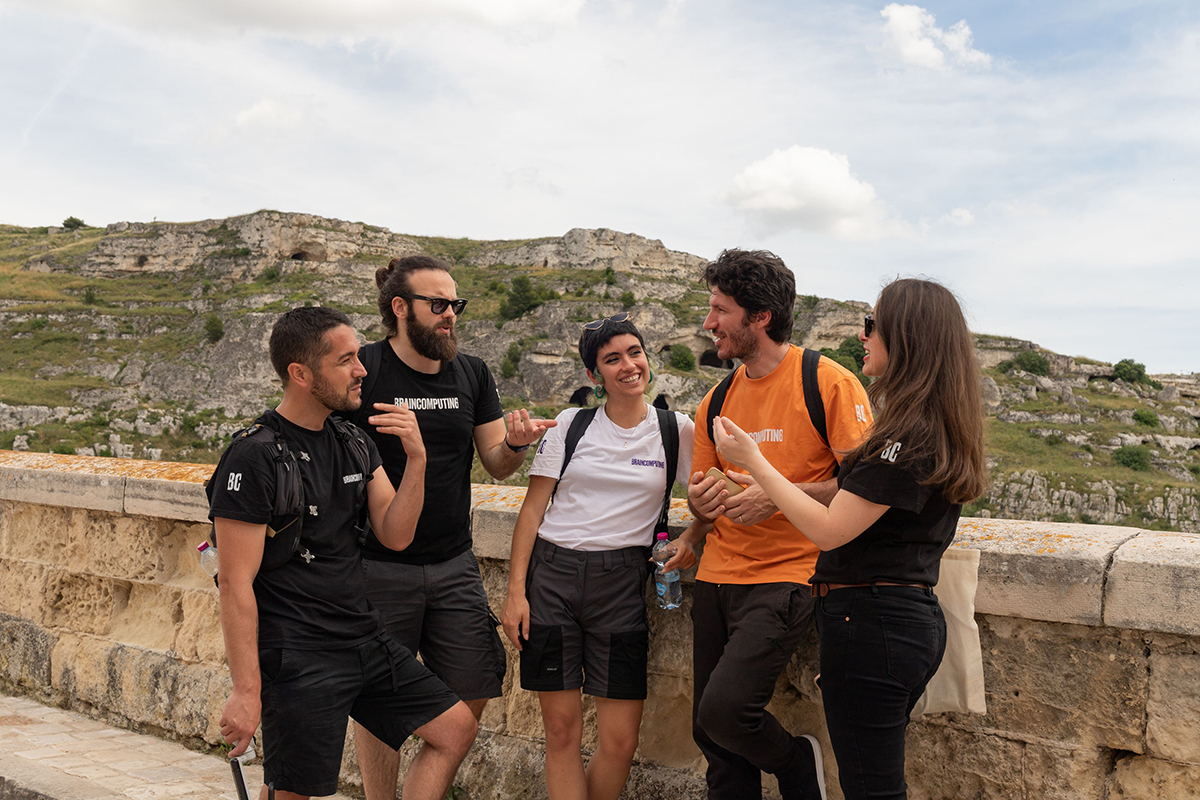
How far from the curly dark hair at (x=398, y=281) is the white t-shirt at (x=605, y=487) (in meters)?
0.70

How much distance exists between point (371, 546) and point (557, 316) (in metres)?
76.5

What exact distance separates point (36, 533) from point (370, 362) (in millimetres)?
3255

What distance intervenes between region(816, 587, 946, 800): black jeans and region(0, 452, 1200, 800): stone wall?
1.71 feet

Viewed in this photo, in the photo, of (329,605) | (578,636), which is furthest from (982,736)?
(329,605)

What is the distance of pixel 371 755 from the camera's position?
2785 millimetres

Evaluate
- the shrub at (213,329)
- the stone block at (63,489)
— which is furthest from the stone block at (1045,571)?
the shrub at (213,329)

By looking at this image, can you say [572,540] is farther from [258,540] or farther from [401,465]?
[258,540]

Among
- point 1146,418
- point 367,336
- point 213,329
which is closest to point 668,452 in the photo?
point 1146,418

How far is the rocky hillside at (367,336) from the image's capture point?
183 feet

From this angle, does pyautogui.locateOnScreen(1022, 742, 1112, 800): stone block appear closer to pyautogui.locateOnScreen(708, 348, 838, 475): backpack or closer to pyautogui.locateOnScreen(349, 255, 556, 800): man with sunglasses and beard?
pyautogui.locateOnScreen(708, 348, 838, 475): backpack

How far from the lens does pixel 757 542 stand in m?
2.37

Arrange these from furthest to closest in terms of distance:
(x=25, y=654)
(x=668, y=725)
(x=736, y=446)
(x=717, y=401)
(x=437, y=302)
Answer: (x=25, y=654) < (x=668, y=725) < (x=437, y=302) < (x=717, y=401) < (x=736, y=446)

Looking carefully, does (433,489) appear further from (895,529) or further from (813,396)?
(895,529)

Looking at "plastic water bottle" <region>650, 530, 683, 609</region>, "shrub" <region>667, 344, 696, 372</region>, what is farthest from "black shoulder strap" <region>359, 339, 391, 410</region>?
"shrub" <region>667, 344, 696, 372</region>
